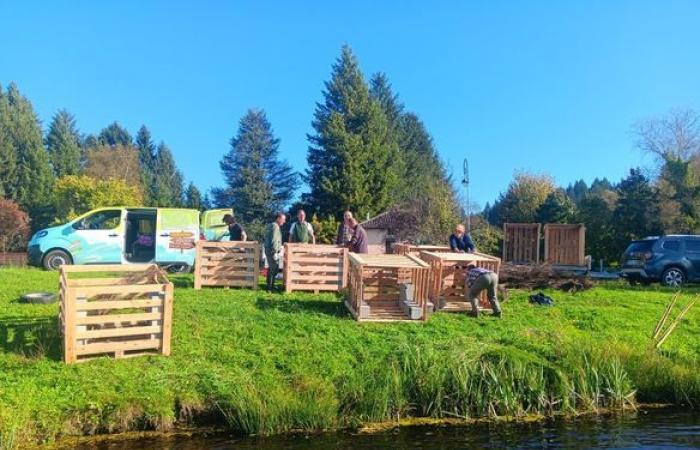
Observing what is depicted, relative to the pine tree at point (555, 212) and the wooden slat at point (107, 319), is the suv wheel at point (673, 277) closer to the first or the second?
the wooden slat at point (107, 319)

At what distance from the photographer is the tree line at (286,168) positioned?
37.4m

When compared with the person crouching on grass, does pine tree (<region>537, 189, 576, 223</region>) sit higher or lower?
higher

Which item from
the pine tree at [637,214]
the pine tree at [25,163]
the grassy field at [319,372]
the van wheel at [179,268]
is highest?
the pine tree at [25,163]

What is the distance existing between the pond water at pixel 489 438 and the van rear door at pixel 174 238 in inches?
377

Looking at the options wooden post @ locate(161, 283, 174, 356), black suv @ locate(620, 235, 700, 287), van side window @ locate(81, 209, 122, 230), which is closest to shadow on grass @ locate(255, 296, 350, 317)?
wooden post @ locate(161, 283, 174, 356)

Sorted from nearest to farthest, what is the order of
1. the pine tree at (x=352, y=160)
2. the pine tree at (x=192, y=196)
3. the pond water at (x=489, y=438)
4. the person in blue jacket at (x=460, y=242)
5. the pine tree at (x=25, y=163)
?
the pond water at (x=489, y=438) < the person in blue jacket at (x=460, y=242) < the pine tree at (x=352, y=160) < the pine tree at (x=25, y=163) < the pine tree at (x=192, y=196)

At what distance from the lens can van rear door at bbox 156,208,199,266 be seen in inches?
628

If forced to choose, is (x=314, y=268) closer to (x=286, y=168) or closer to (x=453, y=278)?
(x=453, y=278)

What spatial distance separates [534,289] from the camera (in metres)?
13.8

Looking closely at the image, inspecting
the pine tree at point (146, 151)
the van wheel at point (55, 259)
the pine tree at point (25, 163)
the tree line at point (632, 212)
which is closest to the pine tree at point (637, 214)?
the tree line at point (632, 212)

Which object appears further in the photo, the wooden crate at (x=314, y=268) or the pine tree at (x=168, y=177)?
the pine tree at (x=168, y=177)

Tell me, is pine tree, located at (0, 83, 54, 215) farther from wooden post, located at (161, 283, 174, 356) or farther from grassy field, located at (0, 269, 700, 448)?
wooden post, located at (161, 283, 174, 356)

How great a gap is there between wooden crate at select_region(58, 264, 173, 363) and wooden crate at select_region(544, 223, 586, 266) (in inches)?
688

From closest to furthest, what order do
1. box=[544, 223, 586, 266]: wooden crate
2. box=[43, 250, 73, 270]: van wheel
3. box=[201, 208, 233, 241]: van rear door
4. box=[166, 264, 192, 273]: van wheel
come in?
box=[43, 250, 73, 270]: van wheel → box=[166, 264, 192, 273]: van wheel → box=[201, 208, 233, 241]: van rear door → box=[544, 223, 586, 266]: wooden crate
